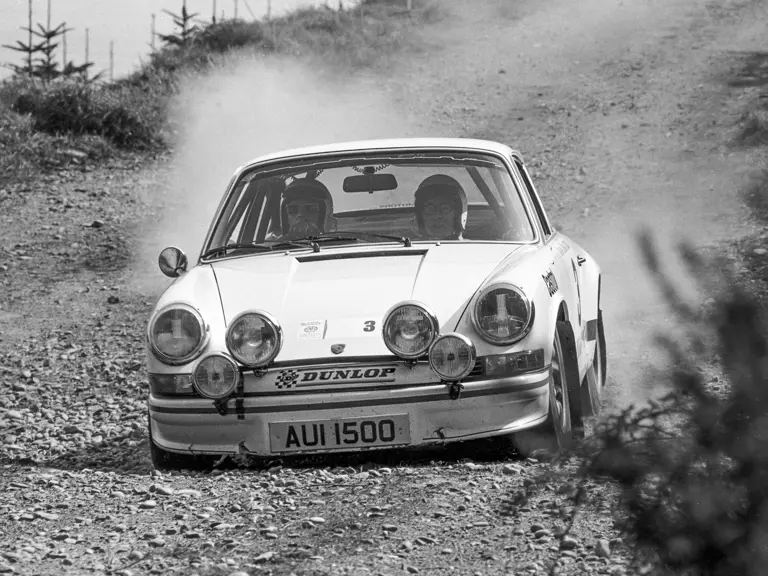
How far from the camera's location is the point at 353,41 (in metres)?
23.0

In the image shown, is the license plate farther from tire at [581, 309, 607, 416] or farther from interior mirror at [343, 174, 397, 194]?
interior mirror at [343, 174, 397, 194]

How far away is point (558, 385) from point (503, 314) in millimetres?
568

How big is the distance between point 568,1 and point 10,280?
59.0 feet

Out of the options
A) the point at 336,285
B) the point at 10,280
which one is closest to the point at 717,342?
the point at 336,285

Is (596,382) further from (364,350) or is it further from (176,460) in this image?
(176,460)

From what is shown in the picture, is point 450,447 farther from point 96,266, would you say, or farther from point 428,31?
point 428,31

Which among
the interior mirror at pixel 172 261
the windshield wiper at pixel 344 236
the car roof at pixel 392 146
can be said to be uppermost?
the car roof at pixel 392 146

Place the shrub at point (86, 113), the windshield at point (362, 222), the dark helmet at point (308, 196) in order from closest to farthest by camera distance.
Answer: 1. the windshield at point (362, 222)
2. the dark helmet at point (308, 196)
3. the shrub at point (86, 113)

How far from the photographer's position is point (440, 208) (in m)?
5.84

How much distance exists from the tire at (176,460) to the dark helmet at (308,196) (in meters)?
1.47

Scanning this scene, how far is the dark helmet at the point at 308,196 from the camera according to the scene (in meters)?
6.00

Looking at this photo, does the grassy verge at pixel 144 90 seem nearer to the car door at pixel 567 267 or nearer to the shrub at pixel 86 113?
the shrub at pixel 86 113

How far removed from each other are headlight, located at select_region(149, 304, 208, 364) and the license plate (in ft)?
1.60

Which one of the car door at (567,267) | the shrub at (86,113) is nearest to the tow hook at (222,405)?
the car door at (567,267)
